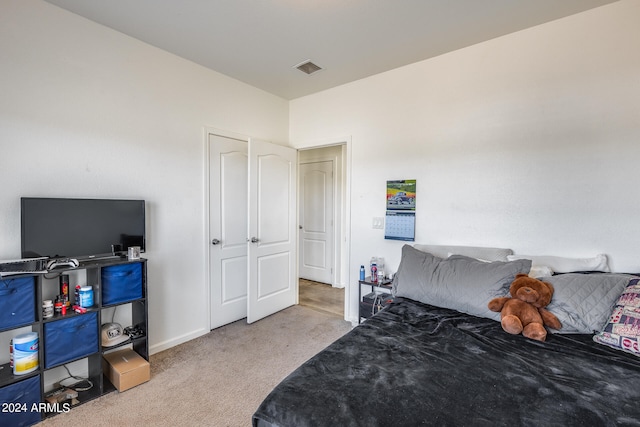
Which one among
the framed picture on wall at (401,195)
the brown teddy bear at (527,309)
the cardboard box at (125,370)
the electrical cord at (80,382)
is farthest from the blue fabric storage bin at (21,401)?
the framed picture on wall at (401,195)

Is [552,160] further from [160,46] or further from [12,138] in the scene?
[12,138]

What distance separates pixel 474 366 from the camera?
1319 mm

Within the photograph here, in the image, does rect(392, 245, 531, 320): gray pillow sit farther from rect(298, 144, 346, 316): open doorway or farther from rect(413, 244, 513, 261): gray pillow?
rect(298, 144, 346, 316): open doorway

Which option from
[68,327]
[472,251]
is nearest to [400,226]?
[472,251]

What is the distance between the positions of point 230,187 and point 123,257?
1248mm

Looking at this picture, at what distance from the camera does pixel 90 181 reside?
2.19 metres

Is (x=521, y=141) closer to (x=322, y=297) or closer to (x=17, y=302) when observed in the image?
(x=322, y=297)

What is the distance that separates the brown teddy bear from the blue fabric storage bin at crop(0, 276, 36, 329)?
9.13ft

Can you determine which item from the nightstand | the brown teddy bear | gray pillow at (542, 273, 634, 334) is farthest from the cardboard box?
gray pillow at (542, 273, 634, 334)

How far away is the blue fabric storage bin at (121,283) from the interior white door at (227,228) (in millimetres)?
867

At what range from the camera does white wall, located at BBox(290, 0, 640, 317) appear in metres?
1.98

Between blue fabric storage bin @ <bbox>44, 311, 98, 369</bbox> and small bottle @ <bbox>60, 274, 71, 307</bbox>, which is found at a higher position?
small bottle @ <bbox>60, 274, 71, 307</bbox>

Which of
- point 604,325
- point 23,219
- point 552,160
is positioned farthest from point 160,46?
point 604,325

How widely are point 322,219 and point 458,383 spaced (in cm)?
380
